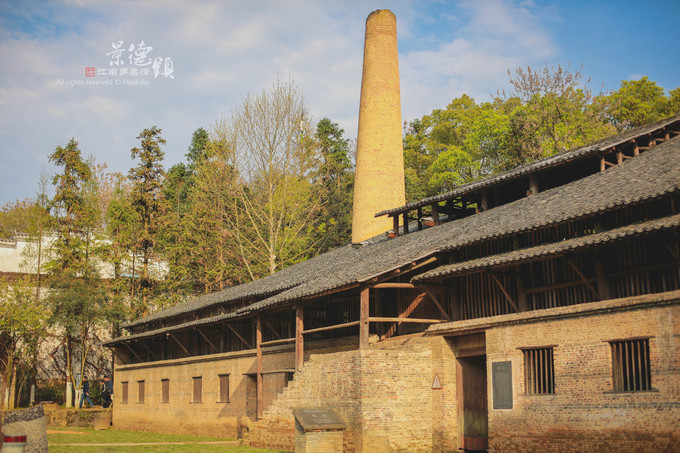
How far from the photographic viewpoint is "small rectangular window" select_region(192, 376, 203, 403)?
101 ft

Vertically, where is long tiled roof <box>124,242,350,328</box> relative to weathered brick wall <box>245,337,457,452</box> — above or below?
above

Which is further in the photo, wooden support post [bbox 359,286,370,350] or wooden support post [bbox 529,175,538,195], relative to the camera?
wooden support post [bbox 529,175,538,195]

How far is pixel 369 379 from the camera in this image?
1806 centimetres

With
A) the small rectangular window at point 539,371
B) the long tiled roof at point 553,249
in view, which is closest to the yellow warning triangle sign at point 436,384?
the long tiled roof at point 553,249

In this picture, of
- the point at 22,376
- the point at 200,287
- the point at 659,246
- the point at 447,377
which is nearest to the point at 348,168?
the point at 200,287

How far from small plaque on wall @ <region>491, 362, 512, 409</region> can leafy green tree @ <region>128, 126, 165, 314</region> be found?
3160cm

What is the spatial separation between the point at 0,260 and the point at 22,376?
34.3 ft

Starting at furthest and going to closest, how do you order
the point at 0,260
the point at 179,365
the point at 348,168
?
the point at 348,168 → the point at 0,260 → the point at 179,365

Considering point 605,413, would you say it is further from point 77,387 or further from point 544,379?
point 77,387

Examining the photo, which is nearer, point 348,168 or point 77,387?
point 77,387

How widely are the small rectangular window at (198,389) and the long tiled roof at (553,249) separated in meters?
15.0

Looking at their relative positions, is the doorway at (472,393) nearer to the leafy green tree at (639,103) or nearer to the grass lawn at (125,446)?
the grass lawn at (125,446)

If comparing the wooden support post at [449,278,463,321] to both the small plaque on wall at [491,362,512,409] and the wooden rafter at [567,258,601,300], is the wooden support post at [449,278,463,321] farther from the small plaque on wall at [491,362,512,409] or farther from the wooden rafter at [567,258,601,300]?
the wooden rafter at [567,258,601,300]

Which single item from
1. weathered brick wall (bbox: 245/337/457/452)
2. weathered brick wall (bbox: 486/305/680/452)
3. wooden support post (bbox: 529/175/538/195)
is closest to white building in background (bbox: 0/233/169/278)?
weathered brick wall (bbox: 245/337/457/452)
